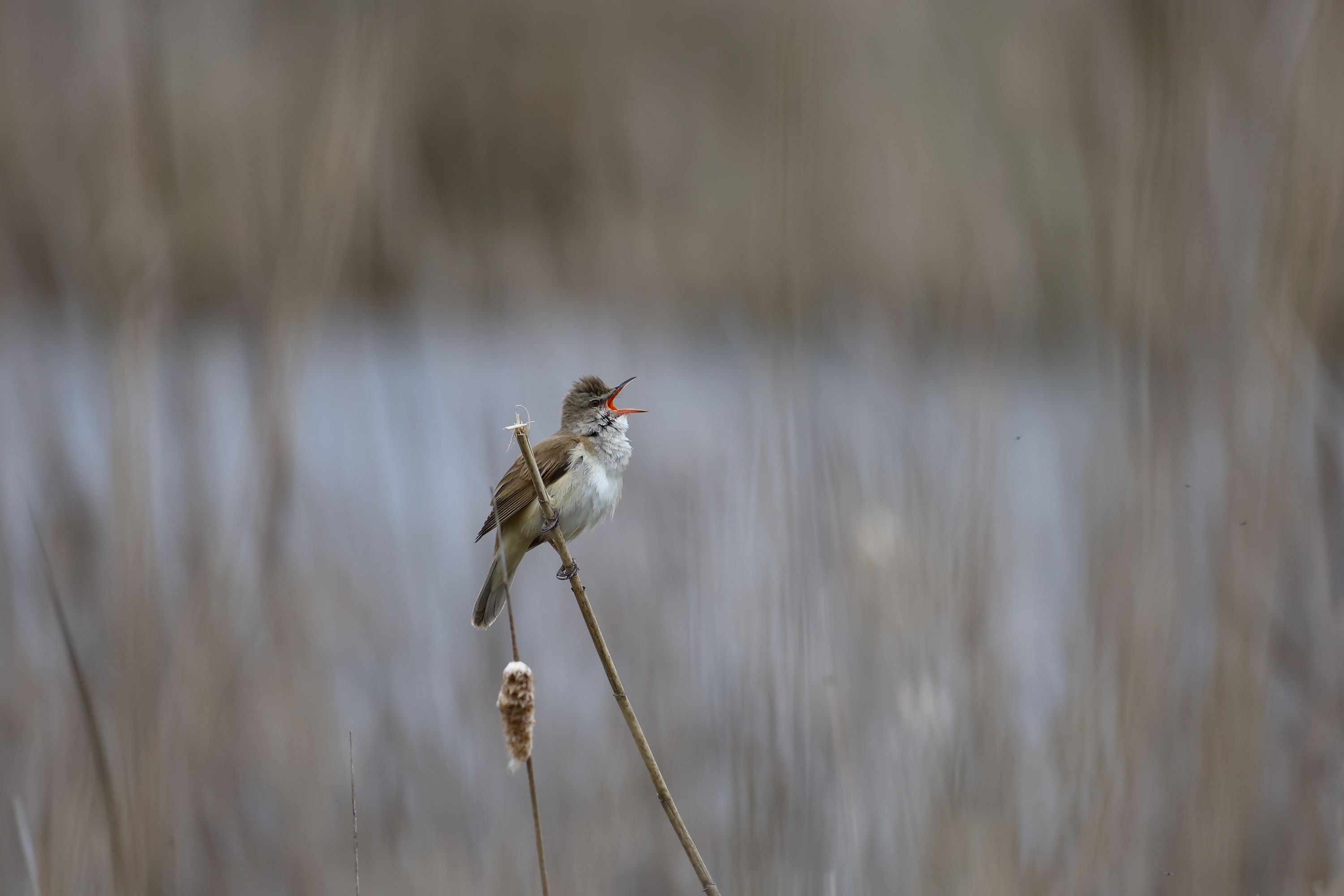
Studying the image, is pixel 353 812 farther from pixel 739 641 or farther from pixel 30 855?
pixel 739 641

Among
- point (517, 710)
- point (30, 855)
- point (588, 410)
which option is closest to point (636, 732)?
point (517, 710)

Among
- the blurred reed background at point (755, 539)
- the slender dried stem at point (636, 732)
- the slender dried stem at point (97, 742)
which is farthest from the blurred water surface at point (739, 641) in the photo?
the slender dried stem at point (636, 732)

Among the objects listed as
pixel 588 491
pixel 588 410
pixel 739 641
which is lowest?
pixel 739 641

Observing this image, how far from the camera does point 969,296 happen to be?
2.03 m

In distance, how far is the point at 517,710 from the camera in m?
0.87

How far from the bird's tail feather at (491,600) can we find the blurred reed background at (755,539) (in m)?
0.39

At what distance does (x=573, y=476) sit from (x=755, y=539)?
0.36 metres

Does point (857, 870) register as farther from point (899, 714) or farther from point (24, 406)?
point (24, 406)

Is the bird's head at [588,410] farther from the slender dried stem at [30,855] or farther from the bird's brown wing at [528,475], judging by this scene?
the slender dried stem at [30,855]

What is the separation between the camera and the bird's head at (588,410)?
6.22 feet

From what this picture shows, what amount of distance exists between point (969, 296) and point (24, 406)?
Result: 69.0 inches

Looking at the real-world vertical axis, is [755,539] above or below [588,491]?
below

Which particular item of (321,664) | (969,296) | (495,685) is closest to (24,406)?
(321,664)

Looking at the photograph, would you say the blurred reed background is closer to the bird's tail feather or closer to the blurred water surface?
the blurred water surface
